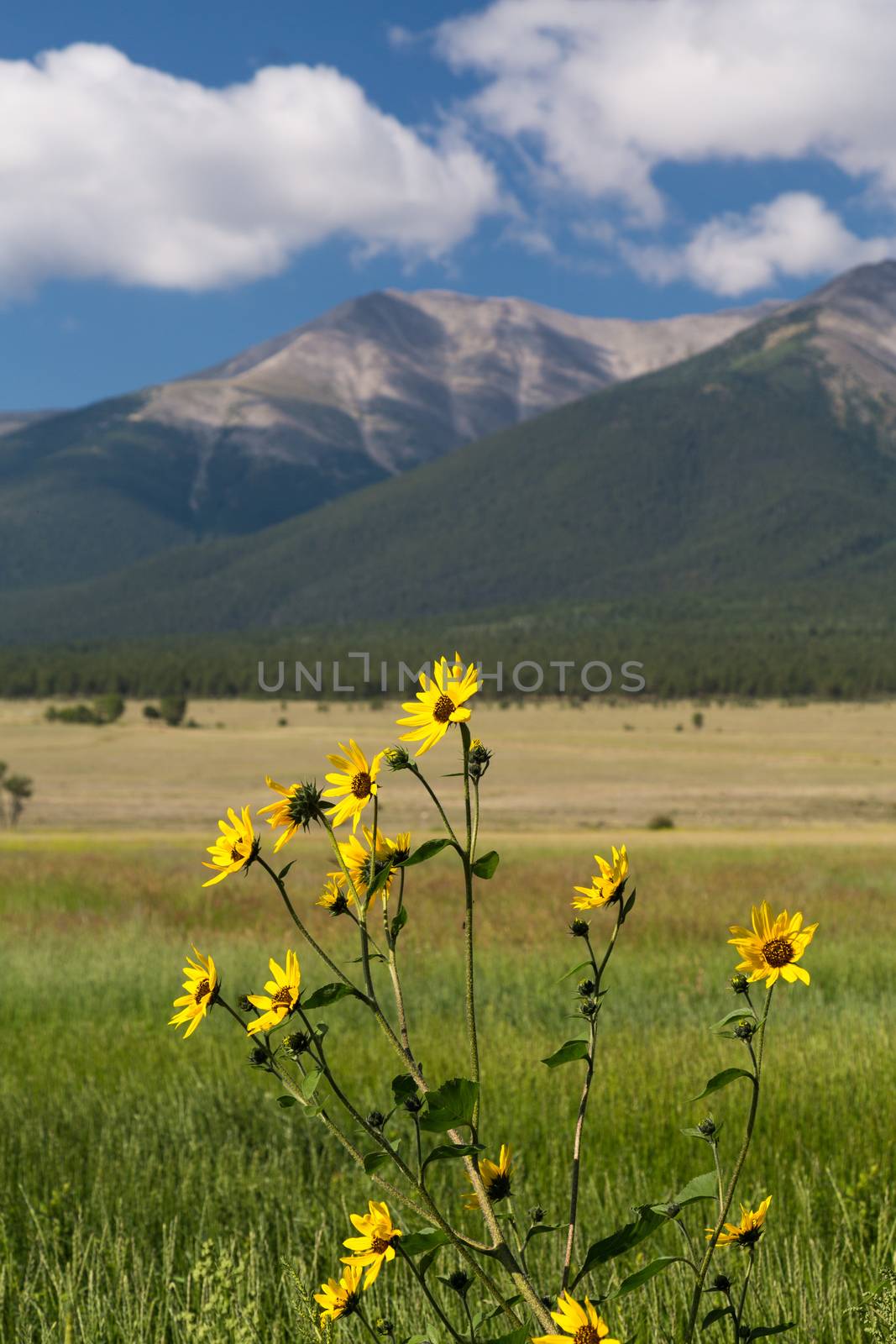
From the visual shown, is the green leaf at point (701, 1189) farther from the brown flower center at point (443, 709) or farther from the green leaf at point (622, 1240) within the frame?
the brown flower center at point (443, 709)

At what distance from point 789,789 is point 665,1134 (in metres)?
49.9

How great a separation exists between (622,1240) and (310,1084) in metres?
0.58

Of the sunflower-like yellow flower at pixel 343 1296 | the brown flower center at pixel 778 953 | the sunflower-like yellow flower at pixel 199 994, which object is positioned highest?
the brown flower center at pixel 778 953

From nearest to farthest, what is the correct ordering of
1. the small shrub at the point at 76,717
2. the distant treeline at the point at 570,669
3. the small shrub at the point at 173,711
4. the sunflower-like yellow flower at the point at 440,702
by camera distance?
1. the sunflower-like yellow flower at the point at 440,702
2. the small shrub at the point at 76,717
3. the small shrub at the point at 173,711
4. the distant treeline at the point at 570,669

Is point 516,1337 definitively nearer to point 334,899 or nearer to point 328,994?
point 328,994

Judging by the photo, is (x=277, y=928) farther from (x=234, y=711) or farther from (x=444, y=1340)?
(x=234, y=711)

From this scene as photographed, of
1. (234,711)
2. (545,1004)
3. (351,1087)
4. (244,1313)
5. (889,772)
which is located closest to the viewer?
(244,1313)

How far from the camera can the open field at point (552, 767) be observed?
45656mm

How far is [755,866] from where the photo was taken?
2262 centimetres

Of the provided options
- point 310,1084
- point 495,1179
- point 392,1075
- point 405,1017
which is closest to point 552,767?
point 392,1075

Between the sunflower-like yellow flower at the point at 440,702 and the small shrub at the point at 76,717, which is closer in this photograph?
the sunflower-like yellow flower at the point at 440,702

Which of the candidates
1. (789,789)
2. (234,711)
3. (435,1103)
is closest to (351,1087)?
(435,1103)

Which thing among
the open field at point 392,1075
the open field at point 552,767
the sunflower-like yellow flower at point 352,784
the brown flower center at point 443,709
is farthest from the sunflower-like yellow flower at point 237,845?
the open field at point 552,767

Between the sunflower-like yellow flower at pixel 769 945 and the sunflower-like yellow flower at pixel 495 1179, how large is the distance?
1.63 ft
